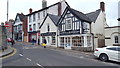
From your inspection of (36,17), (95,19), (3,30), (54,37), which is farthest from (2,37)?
(36,17)

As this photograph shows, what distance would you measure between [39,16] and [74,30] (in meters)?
14.1

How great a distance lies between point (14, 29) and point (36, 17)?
50.1 ft

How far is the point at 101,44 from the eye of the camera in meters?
20.1

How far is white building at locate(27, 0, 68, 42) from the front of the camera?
28797 millimetres

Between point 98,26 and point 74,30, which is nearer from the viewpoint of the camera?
point 74,30

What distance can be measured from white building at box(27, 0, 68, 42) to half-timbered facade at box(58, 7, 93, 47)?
771cm

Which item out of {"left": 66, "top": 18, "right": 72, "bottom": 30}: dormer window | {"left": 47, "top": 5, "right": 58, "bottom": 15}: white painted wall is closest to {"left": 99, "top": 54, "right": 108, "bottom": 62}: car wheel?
{"left": 66, "top": 18, "right": 72, "bottom": 30}: dormer window

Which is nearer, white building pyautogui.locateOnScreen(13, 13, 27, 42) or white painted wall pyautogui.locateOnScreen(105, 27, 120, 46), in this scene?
white painted wall pyautogui.locateOnScreen(105, 27, 120, 46)

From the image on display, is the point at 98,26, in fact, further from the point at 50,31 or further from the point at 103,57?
the point at 103,57

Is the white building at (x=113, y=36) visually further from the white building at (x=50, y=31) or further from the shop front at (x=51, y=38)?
the shop front at (x=51, y=38)

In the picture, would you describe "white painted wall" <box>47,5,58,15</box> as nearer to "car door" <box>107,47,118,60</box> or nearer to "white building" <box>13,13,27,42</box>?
"white building" <box>13,13,27,42</box>

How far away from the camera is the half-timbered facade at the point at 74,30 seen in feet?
61.3

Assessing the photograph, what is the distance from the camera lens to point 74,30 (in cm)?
1980

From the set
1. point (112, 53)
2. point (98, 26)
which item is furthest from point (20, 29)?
point (112, 53)
